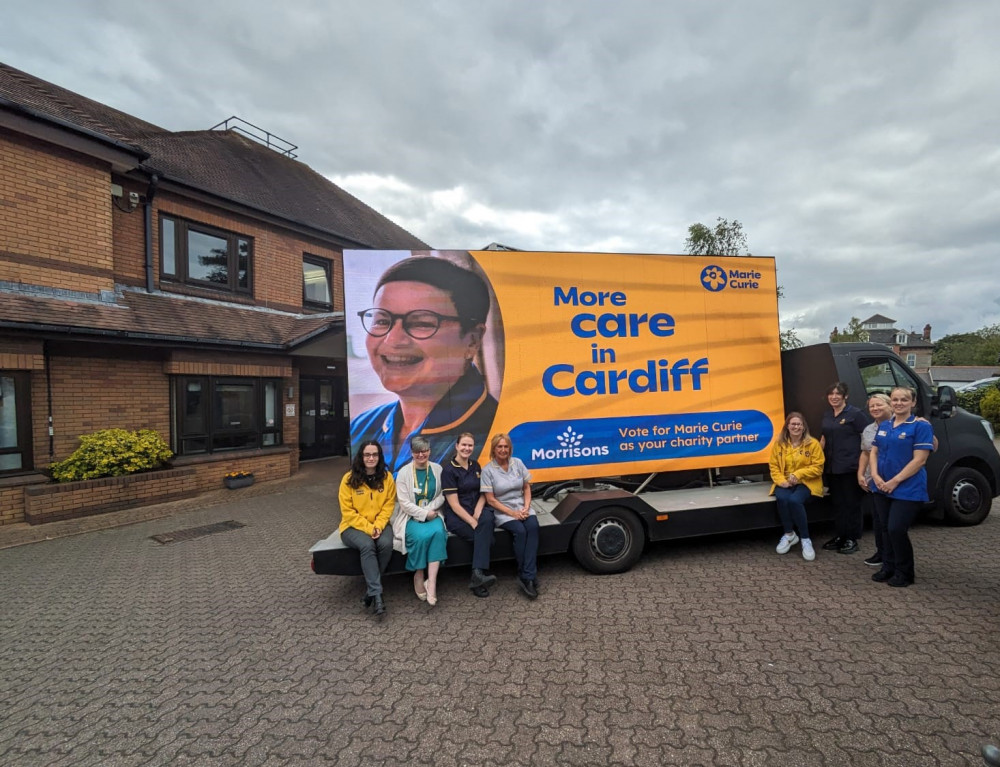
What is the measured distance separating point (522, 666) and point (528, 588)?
959 millimetres

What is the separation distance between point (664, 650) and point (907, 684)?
1293 millimetres

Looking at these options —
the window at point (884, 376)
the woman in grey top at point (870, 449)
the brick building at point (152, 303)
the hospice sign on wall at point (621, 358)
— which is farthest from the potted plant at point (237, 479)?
the window at point (884, 376)

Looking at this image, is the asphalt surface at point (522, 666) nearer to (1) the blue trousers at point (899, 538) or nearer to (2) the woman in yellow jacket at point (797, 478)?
(1) the blue trousers at point (899, 538)

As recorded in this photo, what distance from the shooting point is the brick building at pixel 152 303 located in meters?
Answer: 6.89

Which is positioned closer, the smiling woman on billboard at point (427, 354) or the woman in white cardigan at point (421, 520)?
the woman in white cardigan at point (421, 520)

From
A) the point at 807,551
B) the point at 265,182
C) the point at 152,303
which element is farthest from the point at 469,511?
the point at 265,182

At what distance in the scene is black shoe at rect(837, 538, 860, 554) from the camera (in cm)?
457

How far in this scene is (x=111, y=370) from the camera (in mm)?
7781

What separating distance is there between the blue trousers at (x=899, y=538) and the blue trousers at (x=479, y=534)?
132 inches

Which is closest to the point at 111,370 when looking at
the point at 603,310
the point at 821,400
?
the point at 603,310

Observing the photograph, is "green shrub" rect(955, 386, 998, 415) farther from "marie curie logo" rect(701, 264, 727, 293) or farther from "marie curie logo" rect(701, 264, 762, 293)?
"marie curie logo" rect(701, 264, 727, 293)

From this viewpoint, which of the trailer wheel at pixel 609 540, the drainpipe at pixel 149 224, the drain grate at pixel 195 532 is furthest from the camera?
the drainpipe at pixel 149 224

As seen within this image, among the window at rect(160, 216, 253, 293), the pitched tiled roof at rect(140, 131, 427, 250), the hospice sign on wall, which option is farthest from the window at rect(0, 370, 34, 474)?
the hospice sign on wall

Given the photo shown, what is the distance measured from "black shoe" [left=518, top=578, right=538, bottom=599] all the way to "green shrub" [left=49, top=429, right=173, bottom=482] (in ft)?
Answer: 23.4
